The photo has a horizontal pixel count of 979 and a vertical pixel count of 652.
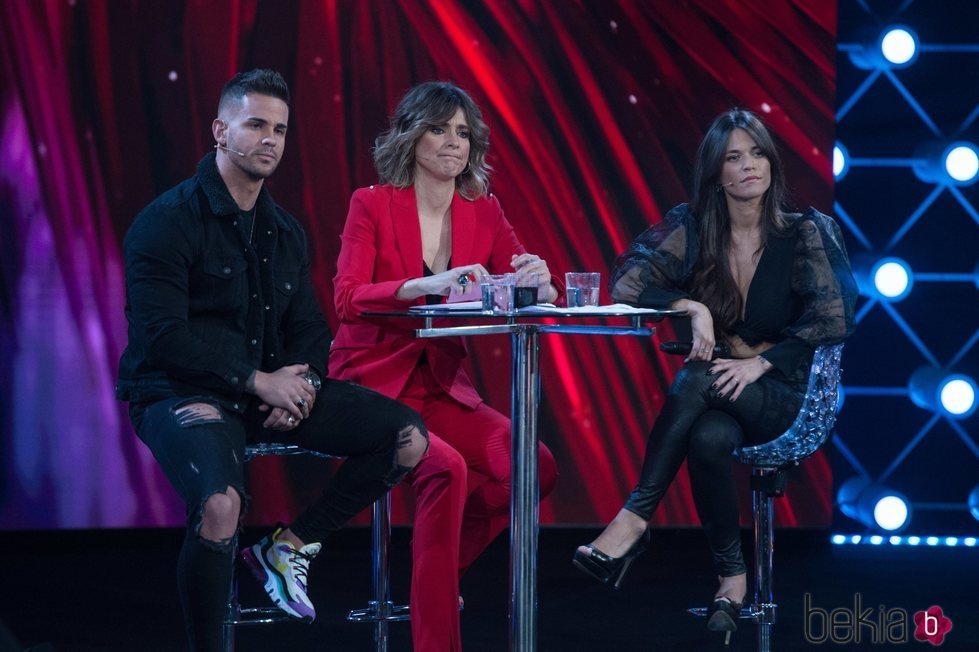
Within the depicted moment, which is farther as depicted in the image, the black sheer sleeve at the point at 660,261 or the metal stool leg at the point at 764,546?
the black sheer sleeve at the point at 660,261

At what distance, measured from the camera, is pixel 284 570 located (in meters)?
2.59

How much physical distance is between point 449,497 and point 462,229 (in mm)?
843

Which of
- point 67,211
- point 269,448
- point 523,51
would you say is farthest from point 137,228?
point 523,51

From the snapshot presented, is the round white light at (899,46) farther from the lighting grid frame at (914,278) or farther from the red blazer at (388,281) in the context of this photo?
the red blazer at (388,281)

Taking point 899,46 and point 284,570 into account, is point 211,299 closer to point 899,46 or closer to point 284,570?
point 284,570

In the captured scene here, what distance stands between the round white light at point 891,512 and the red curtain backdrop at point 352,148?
21 cm

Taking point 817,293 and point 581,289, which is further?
point 817,293

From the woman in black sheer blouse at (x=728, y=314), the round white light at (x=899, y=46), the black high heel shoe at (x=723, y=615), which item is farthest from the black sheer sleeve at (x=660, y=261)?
the round white light at (x=899, y=46)

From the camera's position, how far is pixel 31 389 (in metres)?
4.53

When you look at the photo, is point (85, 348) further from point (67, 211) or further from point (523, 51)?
point (523, 51)

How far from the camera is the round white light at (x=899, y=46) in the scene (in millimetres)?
4570
